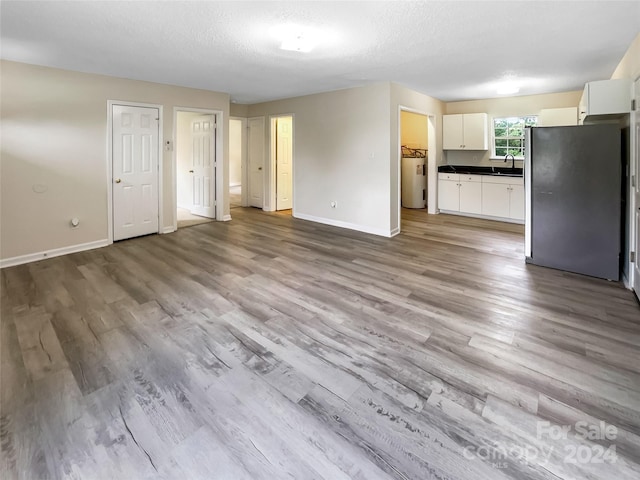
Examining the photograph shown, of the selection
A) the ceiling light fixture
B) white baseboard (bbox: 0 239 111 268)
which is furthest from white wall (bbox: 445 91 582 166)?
white baseboard (bbox: 0 239 111 268)

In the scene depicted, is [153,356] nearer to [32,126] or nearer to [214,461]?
[214,461]

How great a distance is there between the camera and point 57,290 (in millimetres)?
3445

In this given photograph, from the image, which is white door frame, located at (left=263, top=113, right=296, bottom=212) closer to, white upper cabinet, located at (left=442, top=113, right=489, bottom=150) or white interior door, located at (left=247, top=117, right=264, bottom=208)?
white interior door, located at (left=247, top=117, right=264, bottom=208)

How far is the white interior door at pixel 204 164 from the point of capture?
672cm

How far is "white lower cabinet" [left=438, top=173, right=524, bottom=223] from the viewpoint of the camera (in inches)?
260

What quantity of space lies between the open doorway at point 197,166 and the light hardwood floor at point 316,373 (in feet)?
10.4

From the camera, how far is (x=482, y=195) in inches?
276

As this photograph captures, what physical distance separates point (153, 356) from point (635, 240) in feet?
14.4

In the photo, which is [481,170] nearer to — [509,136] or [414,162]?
[509,136]

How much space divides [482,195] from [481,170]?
65 cm

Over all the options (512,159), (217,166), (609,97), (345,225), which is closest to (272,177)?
(217,166)

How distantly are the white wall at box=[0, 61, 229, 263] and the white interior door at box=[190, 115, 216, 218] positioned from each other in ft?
4.76

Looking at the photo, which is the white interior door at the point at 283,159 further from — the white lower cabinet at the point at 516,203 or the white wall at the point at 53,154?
the white lower cabinet at the point at 516,203

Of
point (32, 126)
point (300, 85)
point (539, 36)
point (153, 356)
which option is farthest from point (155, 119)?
point (539, 36)
